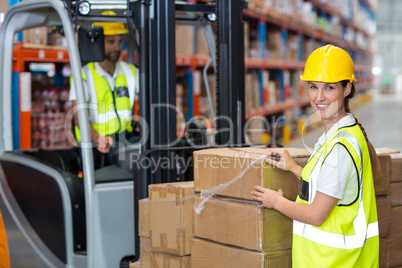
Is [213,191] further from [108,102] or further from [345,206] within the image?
[108,102]

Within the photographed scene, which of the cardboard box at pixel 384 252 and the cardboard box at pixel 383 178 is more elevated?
the cardboard box at pixel 383 178

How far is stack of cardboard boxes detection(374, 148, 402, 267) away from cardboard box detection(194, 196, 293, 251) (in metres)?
0.55

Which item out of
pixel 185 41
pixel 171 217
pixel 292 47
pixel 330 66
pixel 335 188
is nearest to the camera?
pixel 335 188

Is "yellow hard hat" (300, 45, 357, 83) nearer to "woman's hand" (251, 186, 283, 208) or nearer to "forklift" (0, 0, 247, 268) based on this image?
"woman's hand" (251, 186, 283, 208)

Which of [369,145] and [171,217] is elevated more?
[369,145]

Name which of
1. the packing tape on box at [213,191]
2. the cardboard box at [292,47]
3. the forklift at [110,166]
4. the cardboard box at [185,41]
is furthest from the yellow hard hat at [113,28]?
the cardboard box at [292,47]

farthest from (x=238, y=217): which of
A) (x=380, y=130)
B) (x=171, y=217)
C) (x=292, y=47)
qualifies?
(x=380, y=130)

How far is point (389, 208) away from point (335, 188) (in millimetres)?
831

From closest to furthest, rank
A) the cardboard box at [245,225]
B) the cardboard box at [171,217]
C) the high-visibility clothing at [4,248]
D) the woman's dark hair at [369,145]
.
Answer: the woman's dark hair at [369,145]
the cardboard box at [245,225]
the cardboard box at [171,217]
the high-visibility clothing at [4,248]

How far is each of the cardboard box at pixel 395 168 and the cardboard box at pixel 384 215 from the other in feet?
0.36

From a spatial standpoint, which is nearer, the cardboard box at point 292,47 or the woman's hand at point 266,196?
the woman's hand at point 266,196

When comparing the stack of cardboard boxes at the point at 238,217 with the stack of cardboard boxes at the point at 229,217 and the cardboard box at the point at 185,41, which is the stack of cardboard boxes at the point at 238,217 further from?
the cardboard box at the point at 185,41

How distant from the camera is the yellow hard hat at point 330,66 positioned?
2.21 m

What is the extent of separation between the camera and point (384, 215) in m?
2.79
